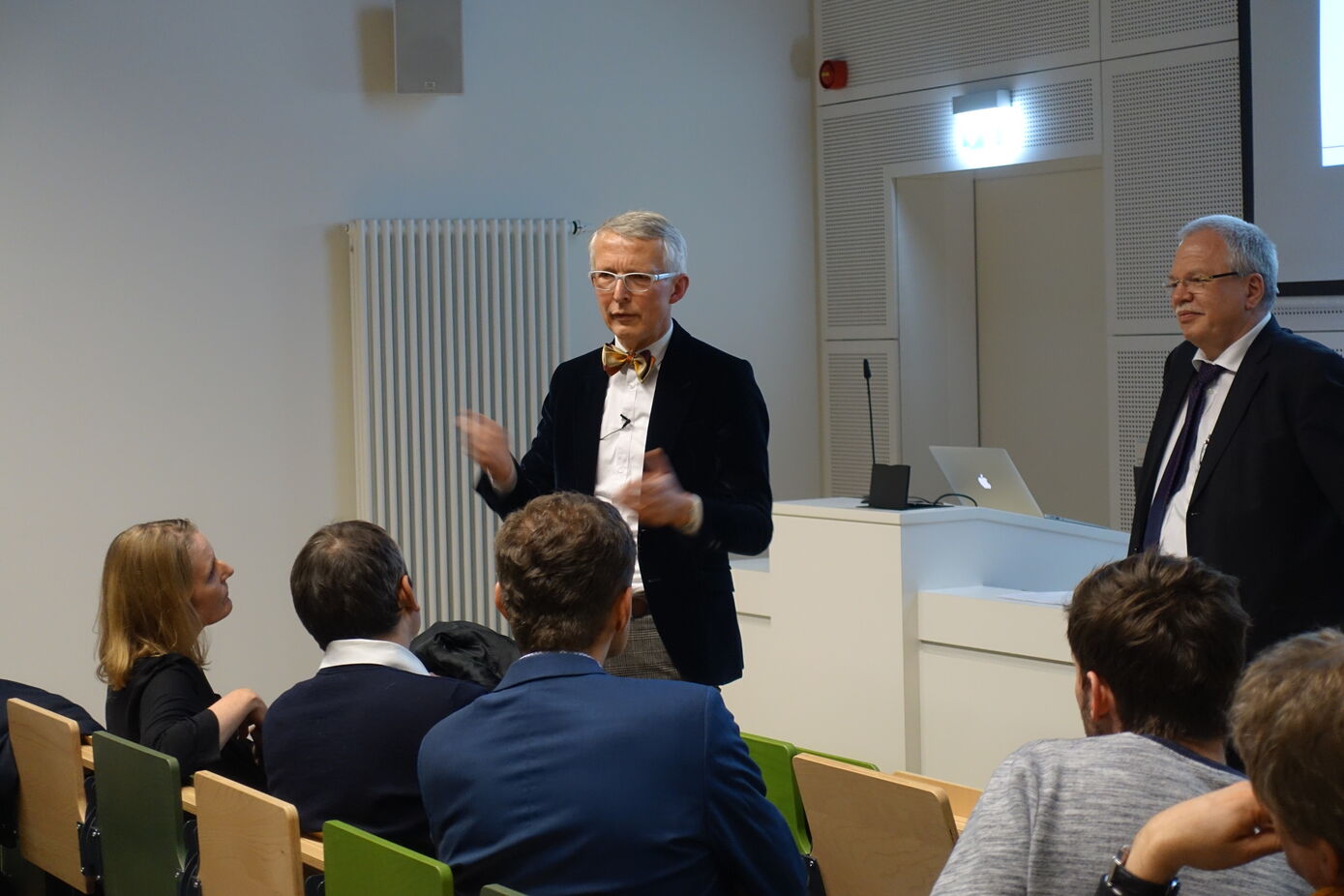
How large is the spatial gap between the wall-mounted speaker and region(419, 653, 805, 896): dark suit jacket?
4.59m

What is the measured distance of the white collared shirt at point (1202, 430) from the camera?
289 centimetres

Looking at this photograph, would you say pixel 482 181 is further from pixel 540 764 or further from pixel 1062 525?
pixel 540 764

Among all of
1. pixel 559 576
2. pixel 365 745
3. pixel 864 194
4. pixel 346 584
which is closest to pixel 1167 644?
pixel 559 576

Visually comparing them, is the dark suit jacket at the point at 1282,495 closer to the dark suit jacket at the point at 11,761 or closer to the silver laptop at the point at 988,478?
the silver laptop at the point at 988,478

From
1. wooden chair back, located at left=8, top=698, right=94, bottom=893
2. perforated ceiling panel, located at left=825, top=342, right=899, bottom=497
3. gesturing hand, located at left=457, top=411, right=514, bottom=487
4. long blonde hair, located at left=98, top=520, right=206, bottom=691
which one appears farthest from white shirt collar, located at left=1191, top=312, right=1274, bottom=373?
perforated ceiling panel, located at left=825, top=342, right=899, bottom=497

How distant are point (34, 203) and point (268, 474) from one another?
1.33m

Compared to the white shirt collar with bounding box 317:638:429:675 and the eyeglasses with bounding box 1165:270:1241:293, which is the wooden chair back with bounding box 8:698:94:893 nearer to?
the white shirt collar with bounding box 317:638:429:675

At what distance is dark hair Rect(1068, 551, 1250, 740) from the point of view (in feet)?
5.38

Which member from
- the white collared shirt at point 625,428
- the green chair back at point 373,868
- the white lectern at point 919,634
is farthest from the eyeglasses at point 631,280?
the white lectern at point 919,634

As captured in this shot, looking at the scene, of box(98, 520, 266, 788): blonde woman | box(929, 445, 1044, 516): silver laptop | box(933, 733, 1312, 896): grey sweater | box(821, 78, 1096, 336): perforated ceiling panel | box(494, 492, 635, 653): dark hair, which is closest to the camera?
box(933, 733, 1312, 896): grey sweater

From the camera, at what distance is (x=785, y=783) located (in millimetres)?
2654

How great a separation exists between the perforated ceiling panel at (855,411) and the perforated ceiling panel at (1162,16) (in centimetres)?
174

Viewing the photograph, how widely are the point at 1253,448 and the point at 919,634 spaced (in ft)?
6.10

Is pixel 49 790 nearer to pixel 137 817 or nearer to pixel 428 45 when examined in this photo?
pixel 137 817
